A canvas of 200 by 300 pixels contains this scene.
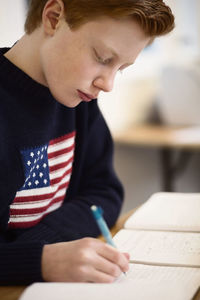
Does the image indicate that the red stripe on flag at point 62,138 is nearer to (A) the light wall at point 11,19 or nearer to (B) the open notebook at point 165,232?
(B) the open notebook at point 165,232

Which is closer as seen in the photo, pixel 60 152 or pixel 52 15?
pixel 52 15

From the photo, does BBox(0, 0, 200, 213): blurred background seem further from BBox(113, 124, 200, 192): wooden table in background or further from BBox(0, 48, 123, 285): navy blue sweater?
BBox(0, 48, 123, 285): navy blue sweater

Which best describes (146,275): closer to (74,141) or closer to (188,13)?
(74,141)

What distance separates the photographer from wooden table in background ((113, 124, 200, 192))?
8.18 ft

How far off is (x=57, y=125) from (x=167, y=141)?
1437 mm

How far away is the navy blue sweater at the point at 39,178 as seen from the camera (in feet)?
3.10

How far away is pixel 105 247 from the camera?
788 millimetres

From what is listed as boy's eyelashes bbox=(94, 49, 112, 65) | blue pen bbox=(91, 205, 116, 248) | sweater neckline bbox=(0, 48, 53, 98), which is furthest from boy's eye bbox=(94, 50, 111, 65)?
blue pen bbox=(91, 205, 116, 248)

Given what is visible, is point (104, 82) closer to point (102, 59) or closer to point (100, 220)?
point (102, 59)

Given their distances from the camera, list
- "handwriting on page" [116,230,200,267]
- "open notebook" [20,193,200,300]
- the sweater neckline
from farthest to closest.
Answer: the sweater neckline < "handwriting on page" [116,230,200,267] < "open notebook" [20,193,200,300]

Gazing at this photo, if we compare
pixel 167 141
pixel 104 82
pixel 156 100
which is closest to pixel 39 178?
pixel 104 82

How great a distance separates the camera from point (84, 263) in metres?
0.77

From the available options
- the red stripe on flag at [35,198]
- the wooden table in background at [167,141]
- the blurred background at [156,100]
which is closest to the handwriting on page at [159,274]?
the red stripe on flag at [35,198]

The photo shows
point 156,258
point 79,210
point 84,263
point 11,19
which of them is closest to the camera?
point 84,263
